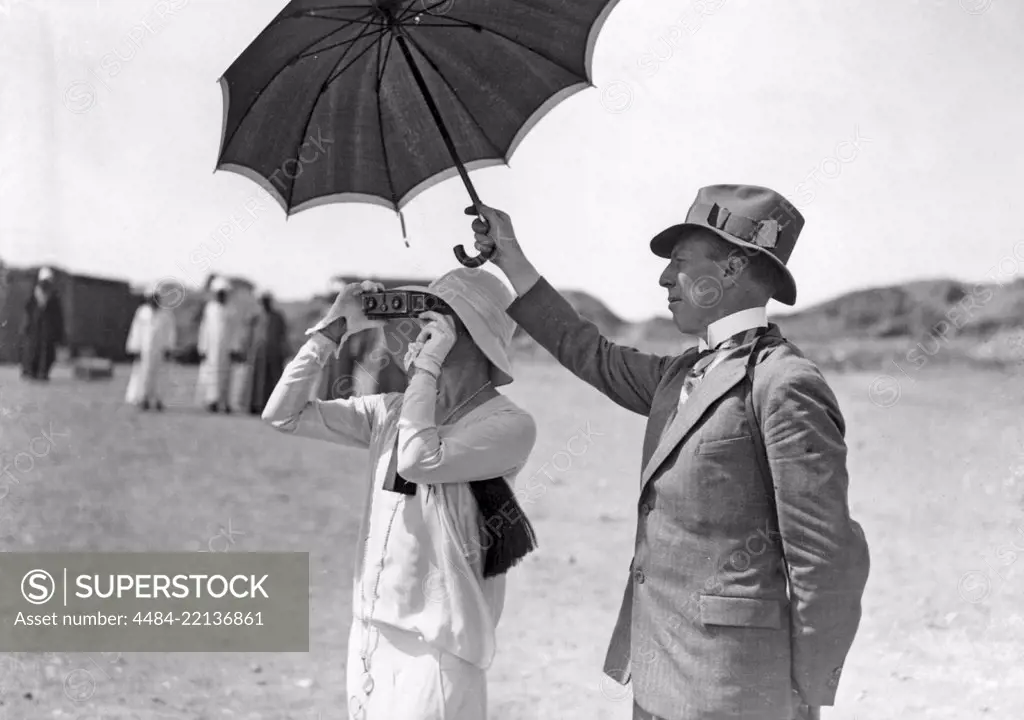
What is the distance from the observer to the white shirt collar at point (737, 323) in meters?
2.50

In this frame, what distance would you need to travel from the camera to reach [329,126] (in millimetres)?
3008

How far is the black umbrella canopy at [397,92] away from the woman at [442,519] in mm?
451

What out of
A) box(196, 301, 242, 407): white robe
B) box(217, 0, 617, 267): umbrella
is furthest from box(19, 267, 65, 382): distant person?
box(217, 0, 617, 267): umbrella

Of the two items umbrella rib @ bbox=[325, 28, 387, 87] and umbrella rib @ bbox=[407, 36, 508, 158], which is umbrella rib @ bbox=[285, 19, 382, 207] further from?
umbrella rib @ bbox=[407, 36, 508, 158]

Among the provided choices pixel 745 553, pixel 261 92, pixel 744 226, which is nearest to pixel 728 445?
pixel 745 553

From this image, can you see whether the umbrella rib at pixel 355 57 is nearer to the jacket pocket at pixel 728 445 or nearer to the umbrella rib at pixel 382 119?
the umbrella rib at pixel 382 119

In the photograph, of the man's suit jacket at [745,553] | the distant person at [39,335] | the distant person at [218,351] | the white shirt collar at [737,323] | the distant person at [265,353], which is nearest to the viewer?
the man's suit jacket at [745,553]

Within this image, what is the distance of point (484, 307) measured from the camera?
9.16 feet

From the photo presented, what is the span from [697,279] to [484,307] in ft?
1.95

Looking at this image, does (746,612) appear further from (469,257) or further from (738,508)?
(469,257)

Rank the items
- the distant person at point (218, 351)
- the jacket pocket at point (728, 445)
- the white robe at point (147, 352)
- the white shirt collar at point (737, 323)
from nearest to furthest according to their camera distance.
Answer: the jacket pocket at point (728, 445), the white shirt collar at point (737, 323), the white robe at point (147, 352), the distant person at point (218, 351)

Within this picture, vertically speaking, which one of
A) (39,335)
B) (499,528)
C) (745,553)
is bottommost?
(745,553)

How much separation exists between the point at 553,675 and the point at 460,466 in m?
3.18

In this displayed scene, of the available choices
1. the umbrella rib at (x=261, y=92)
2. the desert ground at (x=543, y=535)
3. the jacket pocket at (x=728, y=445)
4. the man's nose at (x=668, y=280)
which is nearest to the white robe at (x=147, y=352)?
the desert ground at (x=543, y=535)
